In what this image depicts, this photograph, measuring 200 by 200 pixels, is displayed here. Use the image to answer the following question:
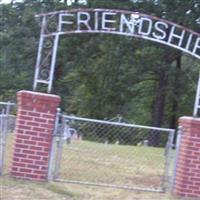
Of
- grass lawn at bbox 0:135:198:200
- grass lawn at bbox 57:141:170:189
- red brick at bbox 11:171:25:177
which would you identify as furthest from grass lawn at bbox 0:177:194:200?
grass lawn at bbox 57:141:170:189

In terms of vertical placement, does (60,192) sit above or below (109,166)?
below

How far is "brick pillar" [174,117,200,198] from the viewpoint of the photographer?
9312 mm

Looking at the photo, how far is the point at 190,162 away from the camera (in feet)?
30.6

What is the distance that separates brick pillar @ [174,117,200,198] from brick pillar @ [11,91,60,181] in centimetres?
208

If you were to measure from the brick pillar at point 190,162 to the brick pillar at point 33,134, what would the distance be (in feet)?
6.83

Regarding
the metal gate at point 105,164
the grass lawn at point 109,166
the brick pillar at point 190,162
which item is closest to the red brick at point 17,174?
the metal gate at point 105,164

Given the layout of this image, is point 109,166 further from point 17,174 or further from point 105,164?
point 17,174

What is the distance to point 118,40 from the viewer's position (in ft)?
98.3

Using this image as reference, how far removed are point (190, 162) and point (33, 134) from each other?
2.47m

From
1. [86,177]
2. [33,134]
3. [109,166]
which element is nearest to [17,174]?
[33,134]

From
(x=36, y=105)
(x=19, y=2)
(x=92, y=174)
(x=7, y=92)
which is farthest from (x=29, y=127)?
(x=7, y=92)

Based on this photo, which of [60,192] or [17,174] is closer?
[60,192]

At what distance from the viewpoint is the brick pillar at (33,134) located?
9.02 meters

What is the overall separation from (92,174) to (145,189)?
142 cm
